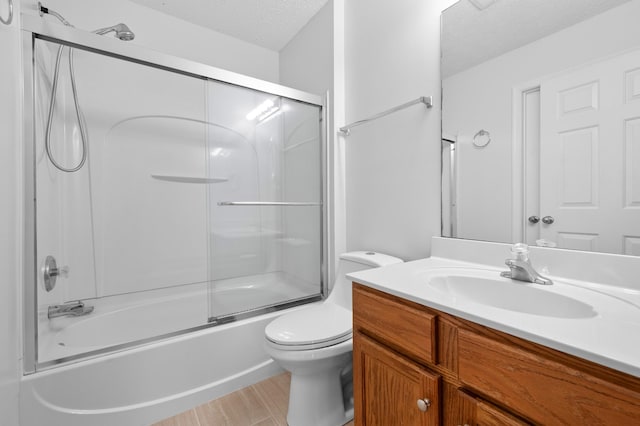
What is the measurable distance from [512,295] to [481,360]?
14.7 inches

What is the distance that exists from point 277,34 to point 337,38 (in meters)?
0.69

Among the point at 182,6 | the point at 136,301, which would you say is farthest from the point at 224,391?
the point at 182,6

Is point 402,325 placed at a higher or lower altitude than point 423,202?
lower

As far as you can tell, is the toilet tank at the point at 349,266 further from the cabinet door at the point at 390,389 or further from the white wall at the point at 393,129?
the cabinet door at the point at 390,389

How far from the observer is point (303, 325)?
1293mm

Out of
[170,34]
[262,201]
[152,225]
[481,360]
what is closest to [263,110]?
[262,201]

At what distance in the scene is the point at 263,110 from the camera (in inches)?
71.1

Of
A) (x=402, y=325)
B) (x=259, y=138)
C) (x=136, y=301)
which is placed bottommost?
(x=136, y=301)

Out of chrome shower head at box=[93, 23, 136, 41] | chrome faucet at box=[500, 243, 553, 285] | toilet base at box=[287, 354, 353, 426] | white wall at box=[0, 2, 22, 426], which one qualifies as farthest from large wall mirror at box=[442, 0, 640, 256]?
white wall at box=[0, 2, 22, 426]

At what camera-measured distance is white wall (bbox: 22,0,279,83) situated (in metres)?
1.71

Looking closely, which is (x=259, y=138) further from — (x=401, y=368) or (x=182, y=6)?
(x=401, y=368)

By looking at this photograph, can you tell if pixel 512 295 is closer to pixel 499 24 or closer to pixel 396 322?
pixel 396 322

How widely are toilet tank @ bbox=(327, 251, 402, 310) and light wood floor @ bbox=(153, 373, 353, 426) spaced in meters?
0.57

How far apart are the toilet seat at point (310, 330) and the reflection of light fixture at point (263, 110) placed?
4.16 ft
